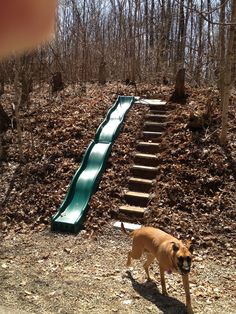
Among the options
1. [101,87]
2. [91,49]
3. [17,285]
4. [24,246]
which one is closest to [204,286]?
[17,285]

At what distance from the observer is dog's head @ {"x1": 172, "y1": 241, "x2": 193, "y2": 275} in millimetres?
3813

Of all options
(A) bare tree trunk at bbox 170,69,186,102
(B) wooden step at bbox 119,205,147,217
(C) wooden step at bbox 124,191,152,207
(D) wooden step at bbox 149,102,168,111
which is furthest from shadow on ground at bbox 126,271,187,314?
(A) bare tree trunk at bbox 170,69,186,102

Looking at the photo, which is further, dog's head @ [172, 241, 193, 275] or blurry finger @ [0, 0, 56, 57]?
dog's head @ [172, 241, 193, 275]

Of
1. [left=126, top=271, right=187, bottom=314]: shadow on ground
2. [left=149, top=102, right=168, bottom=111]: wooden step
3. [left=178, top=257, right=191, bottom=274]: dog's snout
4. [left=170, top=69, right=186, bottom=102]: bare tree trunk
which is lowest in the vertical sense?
[left=126, top=271, right=187, bottom=314]: shadow on ground

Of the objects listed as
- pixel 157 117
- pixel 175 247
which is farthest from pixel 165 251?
pixel 157 117

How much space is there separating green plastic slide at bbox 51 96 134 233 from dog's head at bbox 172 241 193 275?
2.51 meters

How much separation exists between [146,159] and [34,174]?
2124mm

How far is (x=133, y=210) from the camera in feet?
21.1

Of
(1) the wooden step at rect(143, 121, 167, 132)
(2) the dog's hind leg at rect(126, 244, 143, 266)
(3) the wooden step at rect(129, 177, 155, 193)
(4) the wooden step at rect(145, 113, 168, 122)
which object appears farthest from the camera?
(4) the wooden step at rect(145, 113, 168, 122)

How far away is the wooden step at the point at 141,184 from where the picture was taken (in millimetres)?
6910

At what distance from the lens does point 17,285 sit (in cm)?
470

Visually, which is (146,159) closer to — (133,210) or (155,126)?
(155,126)

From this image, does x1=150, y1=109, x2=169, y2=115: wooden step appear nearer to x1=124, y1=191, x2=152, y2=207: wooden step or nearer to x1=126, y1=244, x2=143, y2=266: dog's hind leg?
x1=124, y1=191, x2=152, y2=207: wooden step

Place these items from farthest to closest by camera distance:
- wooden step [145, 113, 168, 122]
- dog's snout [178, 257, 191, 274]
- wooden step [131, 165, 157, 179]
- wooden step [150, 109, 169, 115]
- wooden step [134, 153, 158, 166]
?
1. wooden step [150, 109, 169, 115]
2. wooden step [145, 113, 168, 122]
3. wooden step [134, 153, 158, 166]
4. wooden step [131, 165, 157, 179]
5. dog's snout [178, 257, 191, 274]
